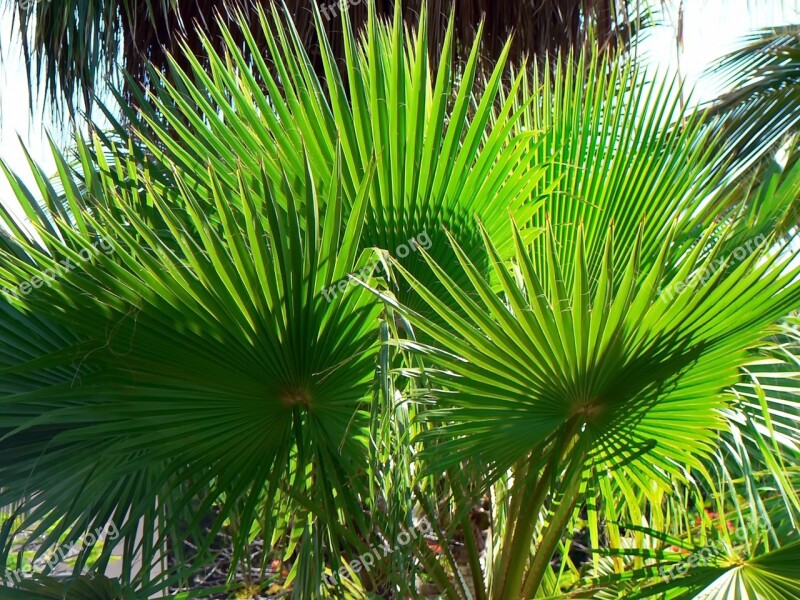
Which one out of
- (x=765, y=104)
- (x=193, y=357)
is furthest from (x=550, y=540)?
(x=765, y=104)

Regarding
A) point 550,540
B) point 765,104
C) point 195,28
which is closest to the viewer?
point 550,540

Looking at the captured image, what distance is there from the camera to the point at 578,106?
214 centimetres

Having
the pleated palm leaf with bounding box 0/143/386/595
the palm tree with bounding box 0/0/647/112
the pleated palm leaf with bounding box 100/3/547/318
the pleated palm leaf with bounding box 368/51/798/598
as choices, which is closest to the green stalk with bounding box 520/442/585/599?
the pleated palm leaf with bounding box 368/51/798/598

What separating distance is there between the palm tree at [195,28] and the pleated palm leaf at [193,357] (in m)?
2.20

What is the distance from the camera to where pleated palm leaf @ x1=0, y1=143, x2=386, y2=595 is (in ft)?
5.06

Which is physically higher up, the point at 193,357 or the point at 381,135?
the point at 381,135

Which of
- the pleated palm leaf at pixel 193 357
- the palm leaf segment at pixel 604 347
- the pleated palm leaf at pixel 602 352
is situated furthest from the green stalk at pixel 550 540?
the pleated palm leaf at pixel 193 357

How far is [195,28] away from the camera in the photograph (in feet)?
12.0

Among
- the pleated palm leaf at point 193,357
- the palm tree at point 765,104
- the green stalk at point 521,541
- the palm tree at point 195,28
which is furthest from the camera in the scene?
the palm tree at point 765,104

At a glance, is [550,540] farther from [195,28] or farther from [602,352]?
[195,28]

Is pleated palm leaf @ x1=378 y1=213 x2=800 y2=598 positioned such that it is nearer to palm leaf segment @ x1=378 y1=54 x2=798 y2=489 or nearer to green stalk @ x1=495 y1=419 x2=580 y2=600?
palm leaf segment @ x1=378 y1=54 x2=798 y2=489

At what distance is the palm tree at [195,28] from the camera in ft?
12.2

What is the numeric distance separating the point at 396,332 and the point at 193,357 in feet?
1.48

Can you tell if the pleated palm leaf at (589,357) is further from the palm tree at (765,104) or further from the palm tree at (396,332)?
the palm tree at (765,104)
